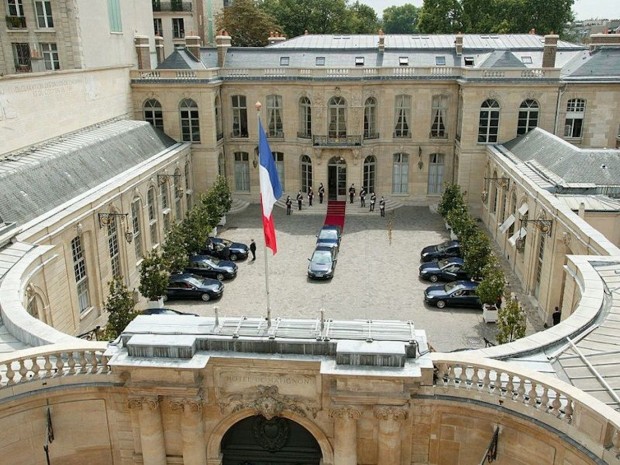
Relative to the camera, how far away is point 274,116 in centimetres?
4734

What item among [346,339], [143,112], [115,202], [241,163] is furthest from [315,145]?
[346,339]

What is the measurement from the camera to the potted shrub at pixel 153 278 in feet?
96.3

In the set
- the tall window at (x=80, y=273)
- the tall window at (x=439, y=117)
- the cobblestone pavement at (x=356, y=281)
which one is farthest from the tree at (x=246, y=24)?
the tall window at (x=80, y=273)

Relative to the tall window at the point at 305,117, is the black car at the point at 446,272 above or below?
below

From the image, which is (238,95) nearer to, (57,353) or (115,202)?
A: (115,202)

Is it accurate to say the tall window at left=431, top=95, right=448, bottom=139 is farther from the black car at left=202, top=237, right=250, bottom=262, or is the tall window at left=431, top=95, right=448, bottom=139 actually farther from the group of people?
the black car at left=202, top=237, right=250, bottom=262

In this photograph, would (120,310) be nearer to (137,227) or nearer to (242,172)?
(137,227)

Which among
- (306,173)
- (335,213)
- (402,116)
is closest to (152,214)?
(335,213)

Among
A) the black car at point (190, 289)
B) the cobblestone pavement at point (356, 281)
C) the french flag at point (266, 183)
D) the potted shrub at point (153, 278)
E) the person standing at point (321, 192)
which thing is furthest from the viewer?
the person standing at point (321, 192)

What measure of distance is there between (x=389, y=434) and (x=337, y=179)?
35.0 m

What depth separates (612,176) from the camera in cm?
3002

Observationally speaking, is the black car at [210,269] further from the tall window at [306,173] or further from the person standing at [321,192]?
the tall window at [306,173]

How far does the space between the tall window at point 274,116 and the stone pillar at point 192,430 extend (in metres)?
35.5

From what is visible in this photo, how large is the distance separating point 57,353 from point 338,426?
670 cm
